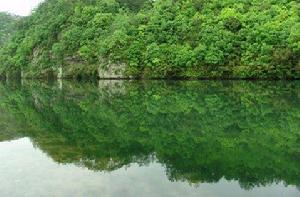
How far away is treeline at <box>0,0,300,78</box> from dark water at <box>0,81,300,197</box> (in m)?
40.6

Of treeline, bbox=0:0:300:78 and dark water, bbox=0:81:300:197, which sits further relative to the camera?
treeline, bbox=0:0:300:78

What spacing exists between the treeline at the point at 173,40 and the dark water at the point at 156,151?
40558mm

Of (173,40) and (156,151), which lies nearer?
(156,151)

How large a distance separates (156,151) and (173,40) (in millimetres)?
68783

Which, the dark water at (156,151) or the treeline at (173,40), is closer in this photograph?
the dark water at (156,151)

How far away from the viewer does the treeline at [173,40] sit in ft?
237

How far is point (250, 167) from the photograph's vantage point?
15.6 m

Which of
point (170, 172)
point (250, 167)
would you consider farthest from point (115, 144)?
point (250, 167)

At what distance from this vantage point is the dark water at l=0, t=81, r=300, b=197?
13.9 metres

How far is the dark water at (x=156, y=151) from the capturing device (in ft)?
45.5

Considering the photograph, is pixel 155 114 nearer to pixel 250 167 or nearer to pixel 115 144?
pixel 115 144

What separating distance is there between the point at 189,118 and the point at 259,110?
189 inches

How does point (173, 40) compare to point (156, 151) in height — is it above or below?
above

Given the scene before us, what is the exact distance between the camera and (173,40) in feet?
284
